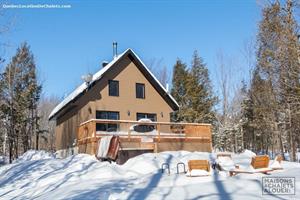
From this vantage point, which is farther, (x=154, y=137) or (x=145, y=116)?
(x=145, y=116)

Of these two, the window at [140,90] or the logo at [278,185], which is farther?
the window at [140,90]

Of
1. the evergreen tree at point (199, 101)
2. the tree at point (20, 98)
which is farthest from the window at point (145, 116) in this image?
the tree at point (20, 98)

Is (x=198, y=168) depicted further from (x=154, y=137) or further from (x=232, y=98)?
(x=232, y=98)

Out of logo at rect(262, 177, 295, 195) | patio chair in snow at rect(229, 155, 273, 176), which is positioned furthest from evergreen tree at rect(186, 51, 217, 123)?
logo at rect(262, 177, 295, 195)

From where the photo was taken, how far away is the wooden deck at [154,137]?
1594 cm

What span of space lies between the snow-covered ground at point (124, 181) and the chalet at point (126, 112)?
136cm

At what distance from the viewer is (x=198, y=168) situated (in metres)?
10.3

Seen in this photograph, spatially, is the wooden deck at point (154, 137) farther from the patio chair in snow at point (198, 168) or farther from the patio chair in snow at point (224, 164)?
the patio chair in snow at point (198, 168)

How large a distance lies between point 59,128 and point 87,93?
17.7ft

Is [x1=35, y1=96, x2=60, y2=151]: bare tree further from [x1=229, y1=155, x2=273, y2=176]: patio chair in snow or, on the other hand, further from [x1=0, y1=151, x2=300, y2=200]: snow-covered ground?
[x1=229, y1=155, x2=273, y2=176]: patio chair in snow

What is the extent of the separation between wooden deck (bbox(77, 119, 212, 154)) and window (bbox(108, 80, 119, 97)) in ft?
13.3

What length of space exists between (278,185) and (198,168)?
2.82 meters

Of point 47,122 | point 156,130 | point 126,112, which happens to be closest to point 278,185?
point 156,130

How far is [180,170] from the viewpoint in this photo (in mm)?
12766
